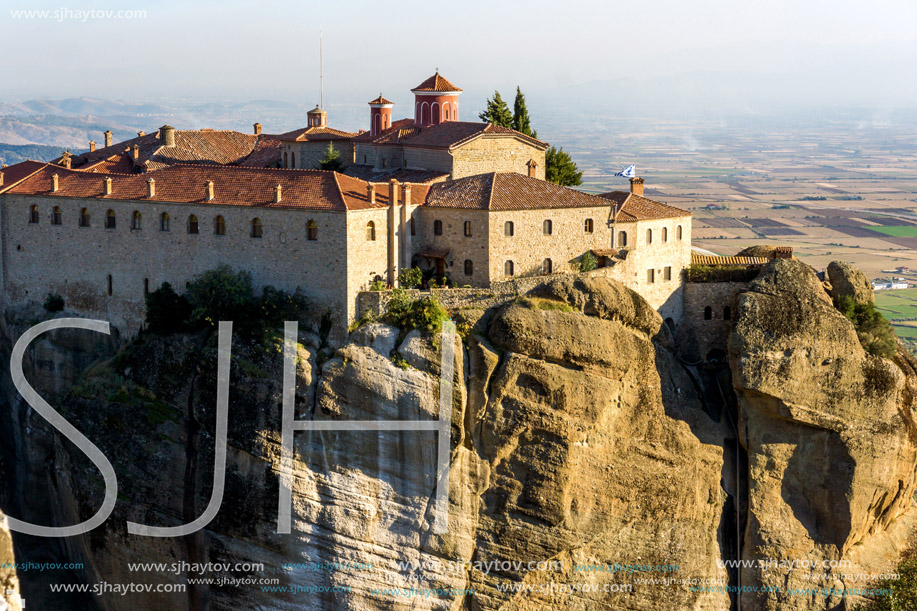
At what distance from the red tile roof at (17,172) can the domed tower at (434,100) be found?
17482 millimetres

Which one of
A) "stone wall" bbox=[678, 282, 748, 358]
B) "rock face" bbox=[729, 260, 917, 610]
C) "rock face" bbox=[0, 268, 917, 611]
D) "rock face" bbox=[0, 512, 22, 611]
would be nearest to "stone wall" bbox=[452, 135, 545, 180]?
"rock face" bbox=[0, 268, 917, 611]

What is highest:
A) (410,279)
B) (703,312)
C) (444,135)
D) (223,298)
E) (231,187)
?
(444,135)

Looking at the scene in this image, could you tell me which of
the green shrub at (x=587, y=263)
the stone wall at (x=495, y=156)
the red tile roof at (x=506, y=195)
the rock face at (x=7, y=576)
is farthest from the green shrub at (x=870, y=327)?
the rock face at (x=7, y=576)

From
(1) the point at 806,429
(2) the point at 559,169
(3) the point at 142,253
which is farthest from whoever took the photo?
(2) the point at 559,169

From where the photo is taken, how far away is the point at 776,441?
43.1 metres

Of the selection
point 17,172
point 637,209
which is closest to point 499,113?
point 637,209

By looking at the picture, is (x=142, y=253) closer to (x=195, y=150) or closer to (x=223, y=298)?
(x=223, y=298)

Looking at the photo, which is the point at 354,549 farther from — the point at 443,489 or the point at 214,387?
the point at 214,387

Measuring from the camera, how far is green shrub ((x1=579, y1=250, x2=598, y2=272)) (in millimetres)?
43531

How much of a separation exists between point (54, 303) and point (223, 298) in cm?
1029

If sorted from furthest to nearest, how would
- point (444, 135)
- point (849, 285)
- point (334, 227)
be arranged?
point (444, 135), point (849, 285), point (334, 227)

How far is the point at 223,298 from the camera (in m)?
41.2

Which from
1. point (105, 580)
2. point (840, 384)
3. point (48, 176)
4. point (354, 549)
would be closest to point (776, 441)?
point (840, 384)

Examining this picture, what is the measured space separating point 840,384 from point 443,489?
613 inches
